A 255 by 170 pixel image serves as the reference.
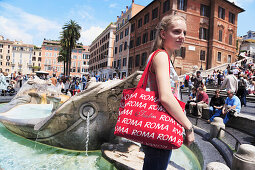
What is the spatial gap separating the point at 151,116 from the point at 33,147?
3.21m

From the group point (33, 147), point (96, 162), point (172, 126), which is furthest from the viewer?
point (33, 147)

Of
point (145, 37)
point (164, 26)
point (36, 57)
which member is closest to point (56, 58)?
point (36, 57)

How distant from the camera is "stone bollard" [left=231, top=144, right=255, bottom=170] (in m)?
2.41

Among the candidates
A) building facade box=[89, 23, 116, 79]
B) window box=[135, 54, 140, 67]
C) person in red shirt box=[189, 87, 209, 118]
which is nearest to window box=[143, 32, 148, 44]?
window box=[135, 54, 140, 67]

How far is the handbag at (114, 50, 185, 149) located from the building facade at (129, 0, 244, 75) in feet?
86.5

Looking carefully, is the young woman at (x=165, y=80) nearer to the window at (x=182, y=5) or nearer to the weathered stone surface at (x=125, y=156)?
the weathered stone surface at (x=125, y=156)

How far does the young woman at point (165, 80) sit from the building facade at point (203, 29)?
2612cm

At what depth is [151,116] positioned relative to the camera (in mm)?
1120

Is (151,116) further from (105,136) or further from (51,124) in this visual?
(51,124)

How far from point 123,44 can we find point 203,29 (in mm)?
18216

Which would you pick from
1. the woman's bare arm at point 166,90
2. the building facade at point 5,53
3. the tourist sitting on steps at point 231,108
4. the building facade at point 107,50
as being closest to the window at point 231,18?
the building facade at point 107,50

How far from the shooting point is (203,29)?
2852cm

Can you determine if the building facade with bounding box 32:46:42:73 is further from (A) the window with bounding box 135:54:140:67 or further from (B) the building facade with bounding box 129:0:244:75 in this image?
(B) the building facade with bounding box 129:0:244:75

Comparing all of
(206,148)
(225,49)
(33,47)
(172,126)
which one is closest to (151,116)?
(172,126)
